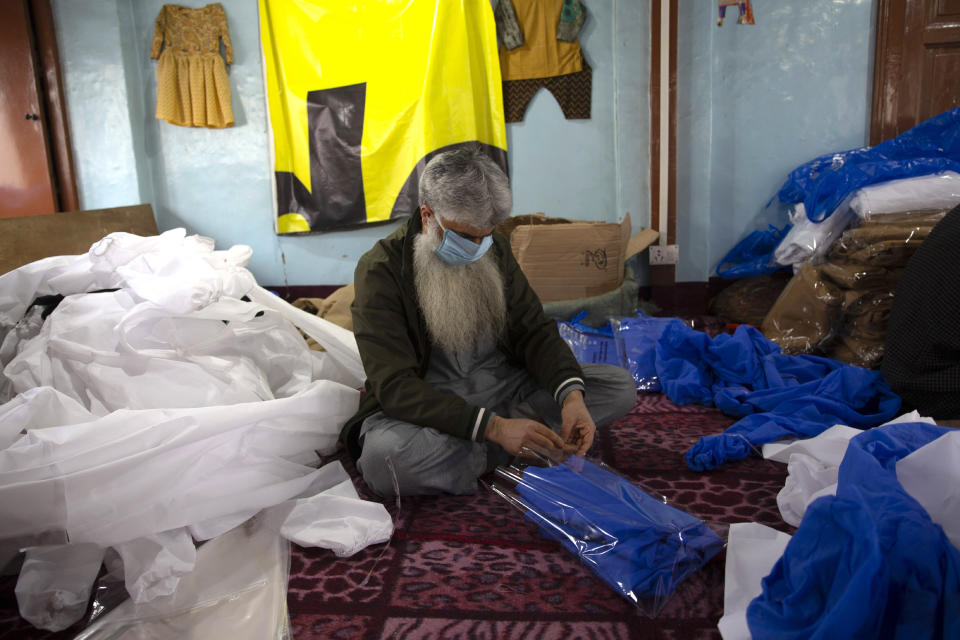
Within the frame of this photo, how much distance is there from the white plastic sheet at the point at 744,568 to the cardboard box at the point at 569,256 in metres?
1.91

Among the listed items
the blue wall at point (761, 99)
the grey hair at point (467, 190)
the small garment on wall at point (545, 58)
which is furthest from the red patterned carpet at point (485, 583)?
the small garment on wall at point (545, 58)

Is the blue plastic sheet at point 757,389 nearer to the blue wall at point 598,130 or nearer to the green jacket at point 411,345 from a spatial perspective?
the green jacket at point 411,345

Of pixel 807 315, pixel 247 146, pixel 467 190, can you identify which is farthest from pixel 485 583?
pixel 247 146

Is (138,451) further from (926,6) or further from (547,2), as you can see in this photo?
(926,6)

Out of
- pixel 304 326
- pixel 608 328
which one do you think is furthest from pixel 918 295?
pixel 304 326

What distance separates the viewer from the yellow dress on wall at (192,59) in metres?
3.81

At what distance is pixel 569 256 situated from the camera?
3.02 meters

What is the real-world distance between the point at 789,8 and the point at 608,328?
7.02ft

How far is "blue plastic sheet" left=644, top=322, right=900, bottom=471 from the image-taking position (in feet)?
5.79

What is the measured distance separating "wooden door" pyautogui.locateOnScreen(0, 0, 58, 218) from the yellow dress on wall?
71 centimetres

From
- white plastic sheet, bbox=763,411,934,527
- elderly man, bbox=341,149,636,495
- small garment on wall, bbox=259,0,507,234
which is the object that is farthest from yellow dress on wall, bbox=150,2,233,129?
white plastic sheet, bbox=763,411,934,527

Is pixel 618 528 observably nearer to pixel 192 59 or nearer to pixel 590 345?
pixel 590 345

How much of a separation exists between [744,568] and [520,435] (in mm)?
535

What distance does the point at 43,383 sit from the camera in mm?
1568
